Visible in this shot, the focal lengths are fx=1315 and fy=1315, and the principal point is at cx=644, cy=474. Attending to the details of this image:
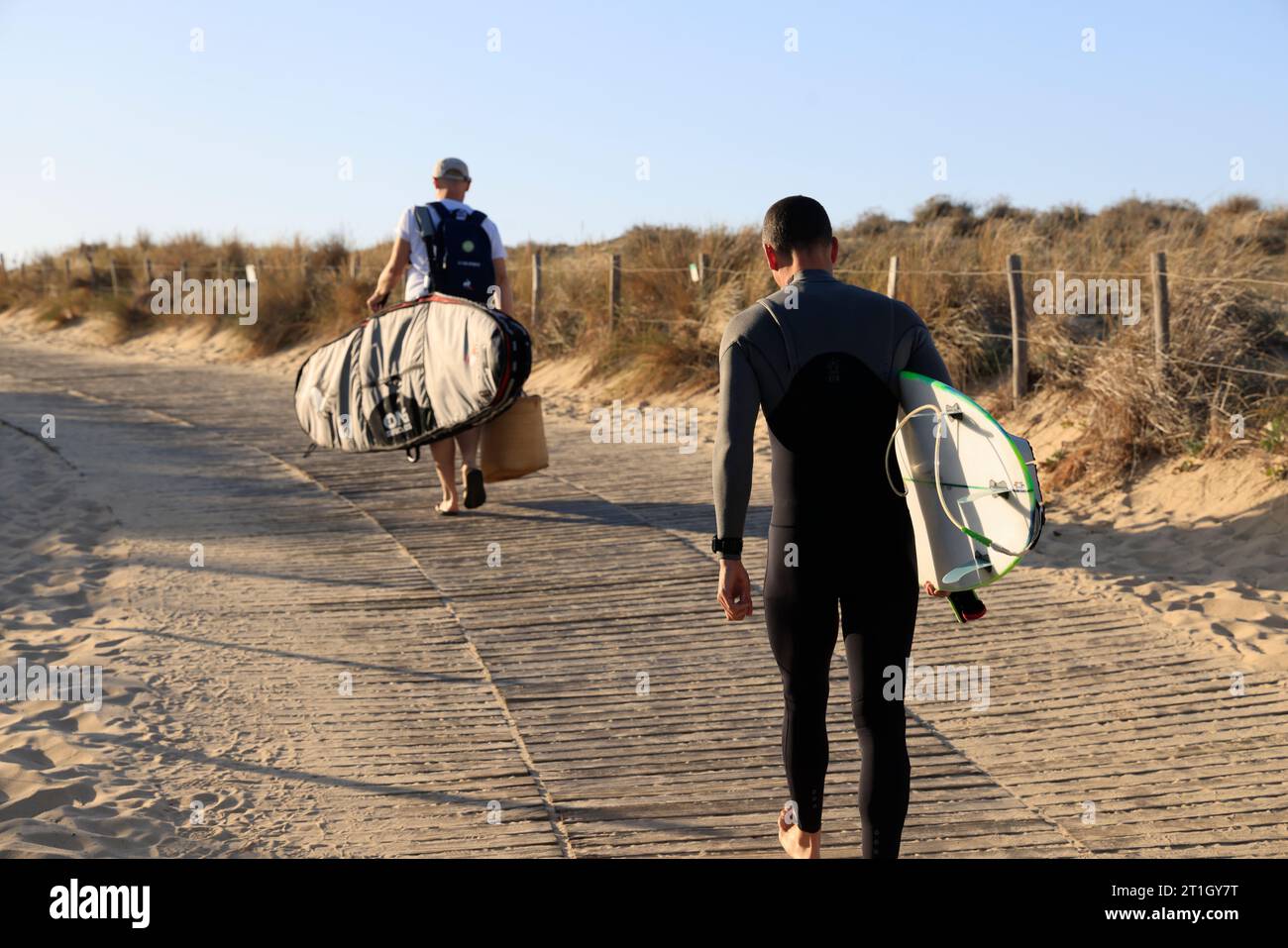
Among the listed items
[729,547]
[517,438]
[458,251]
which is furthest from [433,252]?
[729,547]

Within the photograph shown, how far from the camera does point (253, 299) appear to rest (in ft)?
77.6

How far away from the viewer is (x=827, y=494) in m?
3.43

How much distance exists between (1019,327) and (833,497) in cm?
801

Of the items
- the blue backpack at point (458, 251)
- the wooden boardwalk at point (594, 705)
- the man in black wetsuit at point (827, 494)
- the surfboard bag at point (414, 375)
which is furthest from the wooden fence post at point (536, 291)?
the man in black wetsuit at point (827, 494)

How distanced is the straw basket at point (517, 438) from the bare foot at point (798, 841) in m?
4.47

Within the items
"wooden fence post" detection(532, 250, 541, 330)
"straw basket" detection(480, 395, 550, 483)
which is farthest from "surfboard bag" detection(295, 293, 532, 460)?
"wooden fence post" detection(532, 250, 541, 330)

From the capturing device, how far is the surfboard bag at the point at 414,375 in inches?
295

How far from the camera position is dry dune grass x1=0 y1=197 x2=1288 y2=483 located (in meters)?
9.12

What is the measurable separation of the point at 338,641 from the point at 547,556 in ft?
5.77

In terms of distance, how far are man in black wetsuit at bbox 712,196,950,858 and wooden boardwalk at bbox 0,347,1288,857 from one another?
2.43 feet

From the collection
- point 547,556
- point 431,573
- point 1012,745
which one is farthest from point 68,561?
point 1012,745

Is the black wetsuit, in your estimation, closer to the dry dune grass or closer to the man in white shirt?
the man in white shirt
